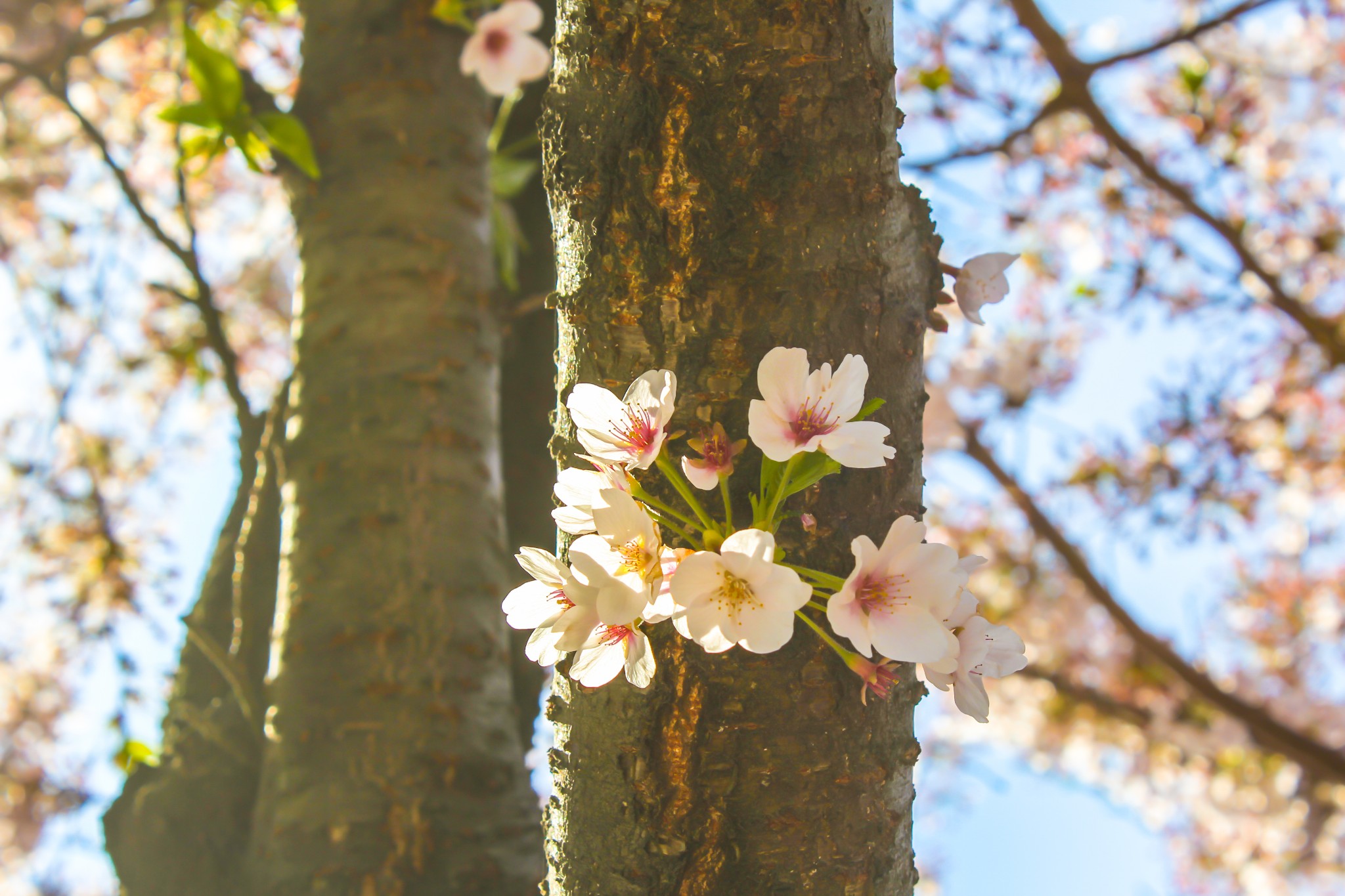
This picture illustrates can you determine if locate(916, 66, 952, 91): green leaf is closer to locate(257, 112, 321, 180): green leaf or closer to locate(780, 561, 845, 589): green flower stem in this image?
locate(257, 112, 321, 180): green leaf

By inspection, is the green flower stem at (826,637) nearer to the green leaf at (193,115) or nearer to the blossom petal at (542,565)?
the blossom petal at (542,565)

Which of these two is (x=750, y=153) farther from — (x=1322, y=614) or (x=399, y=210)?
(x=1322, y=614)

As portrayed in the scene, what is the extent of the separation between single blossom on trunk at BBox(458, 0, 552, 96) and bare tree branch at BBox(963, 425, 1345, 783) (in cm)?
167

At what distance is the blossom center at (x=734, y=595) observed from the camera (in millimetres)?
480

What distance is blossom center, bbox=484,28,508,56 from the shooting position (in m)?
1.33

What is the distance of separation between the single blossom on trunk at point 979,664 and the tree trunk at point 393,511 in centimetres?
68

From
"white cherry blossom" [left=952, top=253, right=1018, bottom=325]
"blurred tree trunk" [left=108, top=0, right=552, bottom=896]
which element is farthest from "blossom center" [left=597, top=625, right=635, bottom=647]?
"blurred tree trunk" [left=108, top=0, right=552, bottom=896]

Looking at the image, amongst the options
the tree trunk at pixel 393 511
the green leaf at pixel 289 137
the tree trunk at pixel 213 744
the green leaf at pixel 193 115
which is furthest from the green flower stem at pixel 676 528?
the green leaf at pixel 193 115

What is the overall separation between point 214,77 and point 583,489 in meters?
1.06

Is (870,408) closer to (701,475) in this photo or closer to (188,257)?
(701,475)

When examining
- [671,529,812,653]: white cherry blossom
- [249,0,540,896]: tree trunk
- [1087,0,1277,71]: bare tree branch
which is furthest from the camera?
[1087,0,1277,71]: bare tree branch

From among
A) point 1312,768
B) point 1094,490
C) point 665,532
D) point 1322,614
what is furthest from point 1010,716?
point 665,532

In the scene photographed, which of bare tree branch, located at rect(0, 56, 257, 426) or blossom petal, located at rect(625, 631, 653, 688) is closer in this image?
blossom petal, located at rect(625, 631, 653, 688)

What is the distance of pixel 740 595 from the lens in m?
0.48
